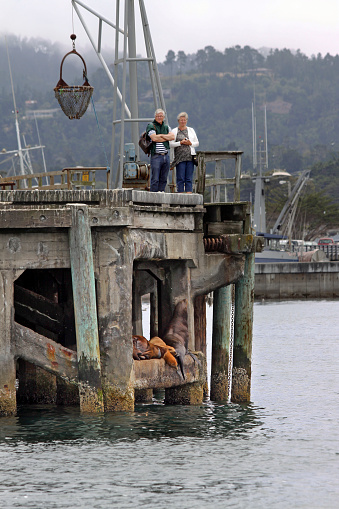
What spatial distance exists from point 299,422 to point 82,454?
6.45 metres

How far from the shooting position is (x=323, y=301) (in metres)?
71.4

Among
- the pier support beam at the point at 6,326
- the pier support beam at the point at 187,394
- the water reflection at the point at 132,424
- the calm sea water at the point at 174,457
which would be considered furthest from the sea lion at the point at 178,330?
the pier support beam at the point at 6,326

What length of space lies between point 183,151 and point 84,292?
4.51 m

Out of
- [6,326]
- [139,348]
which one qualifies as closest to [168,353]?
[139,348]

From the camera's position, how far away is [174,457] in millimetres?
15328

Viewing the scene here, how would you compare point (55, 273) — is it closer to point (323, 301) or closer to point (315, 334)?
point (315, 334)

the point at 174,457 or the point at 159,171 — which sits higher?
the point at 159,171

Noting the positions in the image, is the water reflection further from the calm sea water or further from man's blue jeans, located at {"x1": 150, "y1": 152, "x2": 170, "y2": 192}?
man's blue jeans, located at {"x1": 150, "y1": 152, "x2": 170, "y2": 192}

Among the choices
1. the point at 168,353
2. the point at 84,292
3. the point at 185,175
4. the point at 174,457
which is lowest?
the point at 174,457

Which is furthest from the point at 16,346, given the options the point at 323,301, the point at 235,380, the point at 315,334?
the point at 323,301

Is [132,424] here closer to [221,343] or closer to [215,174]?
[221,343]

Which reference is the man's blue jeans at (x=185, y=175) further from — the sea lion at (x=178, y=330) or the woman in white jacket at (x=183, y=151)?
the sea lion at (x=178, y=330)

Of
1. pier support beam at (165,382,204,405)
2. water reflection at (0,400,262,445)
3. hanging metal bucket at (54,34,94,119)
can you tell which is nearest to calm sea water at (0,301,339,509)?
water reflection at (0,400,262,445)

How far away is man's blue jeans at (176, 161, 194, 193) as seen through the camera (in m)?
19.2
